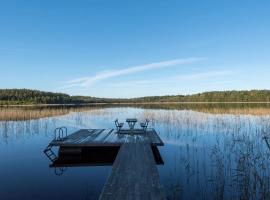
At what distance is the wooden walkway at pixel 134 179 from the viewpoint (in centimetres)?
596

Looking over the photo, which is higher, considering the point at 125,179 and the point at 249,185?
the point at 125,179

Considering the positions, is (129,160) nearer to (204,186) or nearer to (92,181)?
(92,181)

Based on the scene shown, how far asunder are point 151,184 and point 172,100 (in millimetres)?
143358

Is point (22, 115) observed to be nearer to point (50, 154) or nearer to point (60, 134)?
point (60, 134)

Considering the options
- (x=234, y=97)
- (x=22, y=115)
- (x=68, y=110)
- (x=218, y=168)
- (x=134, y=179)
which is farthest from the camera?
(x=234, y=97)

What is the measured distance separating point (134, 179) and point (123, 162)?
6.66 ft

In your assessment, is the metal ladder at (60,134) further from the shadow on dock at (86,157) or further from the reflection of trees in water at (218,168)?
the reflection of trees in water at (218,168)

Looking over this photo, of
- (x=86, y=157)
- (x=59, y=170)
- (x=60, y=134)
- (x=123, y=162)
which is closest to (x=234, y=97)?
(x=60, y=134)

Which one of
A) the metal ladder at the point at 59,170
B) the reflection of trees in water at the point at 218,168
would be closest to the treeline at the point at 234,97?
the reflection of trees in water at the point at 218,168

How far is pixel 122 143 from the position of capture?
12930mm

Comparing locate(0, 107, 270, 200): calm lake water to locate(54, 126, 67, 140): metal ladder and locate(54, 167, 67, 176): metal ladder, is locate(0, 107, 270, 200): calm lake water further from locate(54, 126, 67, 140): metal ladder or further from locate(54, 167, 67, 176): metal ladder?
locate(54, 126, 67, 140): metal ladder

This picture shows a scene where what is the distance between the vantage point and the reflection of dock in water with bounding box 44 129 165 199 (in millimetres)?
6172

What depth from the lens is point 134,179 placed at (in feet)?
23.3

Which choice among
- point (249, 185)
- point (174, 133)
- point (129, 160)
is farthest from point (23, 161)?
point (174, 133)
